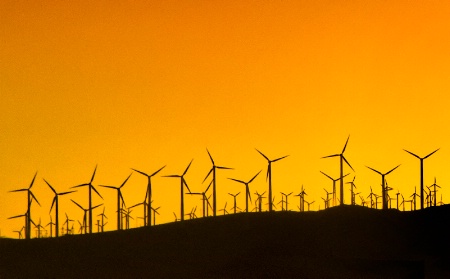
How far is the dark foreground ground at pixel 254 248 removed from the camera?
122812mm

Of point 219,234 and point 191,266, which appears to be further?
Result: point 219,234

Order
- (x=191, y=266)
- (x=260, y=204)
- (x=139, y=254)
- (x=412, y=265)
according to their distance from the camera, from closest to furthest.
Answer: (x=412, y=265), (x=191, y=266), (x=139, y=254), (x=260, y=204)

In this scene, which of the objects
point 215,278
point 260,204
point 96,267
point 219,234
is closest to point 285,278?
point 215,278

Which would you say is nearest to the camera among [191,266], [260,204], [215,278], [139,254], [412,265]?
[412,265]

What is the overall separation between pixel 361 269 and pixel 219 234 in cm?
3669

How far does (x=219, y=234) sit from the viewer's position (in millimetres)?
→ 152375

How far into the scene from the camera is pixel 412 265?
106m

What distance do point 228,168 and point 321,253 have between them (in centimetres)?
1597

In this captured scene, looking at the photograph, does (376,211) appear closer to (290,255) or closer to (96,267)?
(290,255)

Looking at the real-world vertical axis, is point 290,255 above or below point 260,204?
below

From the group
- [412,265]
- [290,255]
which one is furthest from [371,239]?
[412,265]

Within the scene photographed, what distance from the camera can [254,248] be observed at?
138250 millimetres

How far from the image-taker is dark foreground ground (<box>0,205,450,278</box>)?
12281 cm

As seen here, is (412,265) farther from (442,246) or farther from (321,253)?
(442,246)
